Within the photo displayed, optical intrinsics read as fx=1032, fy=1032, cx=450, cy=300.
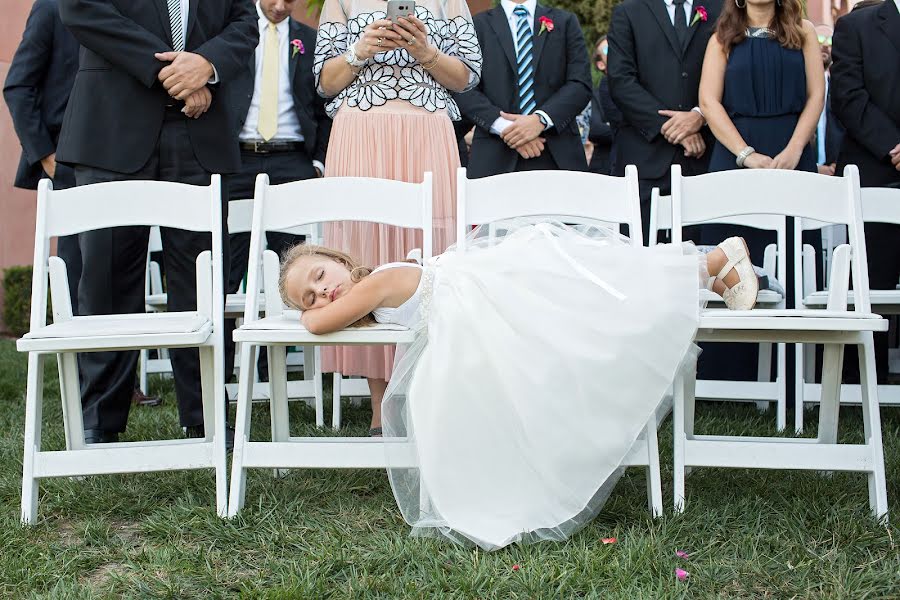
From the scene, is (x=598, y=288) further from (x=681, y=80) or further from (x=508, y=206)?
(x=681, y=80)

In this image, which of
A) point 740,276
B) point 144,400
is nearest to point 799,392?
point 740,276

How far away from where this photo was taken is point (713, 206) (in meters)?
3.81

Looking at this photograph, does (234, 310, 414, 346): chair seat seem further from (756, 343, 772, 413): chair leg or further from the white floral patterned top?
(756, 343, 772, 413): chair leg

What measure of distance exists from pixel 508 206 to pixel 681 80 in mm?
2027

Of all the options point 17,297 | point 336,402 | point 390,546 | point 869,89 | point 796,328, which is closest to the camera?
point 390,546

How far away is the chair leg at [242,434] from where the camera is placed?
3357 millimetres

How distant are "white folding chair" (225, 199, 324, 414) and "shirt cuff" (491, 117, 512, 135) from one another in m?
1.09

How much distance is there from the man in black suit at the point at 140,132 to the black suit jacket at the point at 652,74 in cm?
206

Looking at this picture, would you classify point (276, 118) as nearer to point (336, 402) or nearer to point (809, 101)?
point (336, 402)

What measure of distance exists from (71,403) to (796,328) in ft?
8.48

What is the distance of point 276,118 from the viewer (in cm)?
587

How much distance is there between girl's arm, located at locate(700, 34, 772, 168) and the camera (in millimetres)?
5078

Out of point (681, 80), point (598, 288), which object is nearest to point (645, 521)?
point (598, 288)

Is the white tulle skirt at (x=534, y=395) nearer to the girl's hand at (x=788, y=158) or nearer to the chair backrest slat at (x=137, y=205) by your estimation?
the chair backrest slat at (x=137, y=205)
